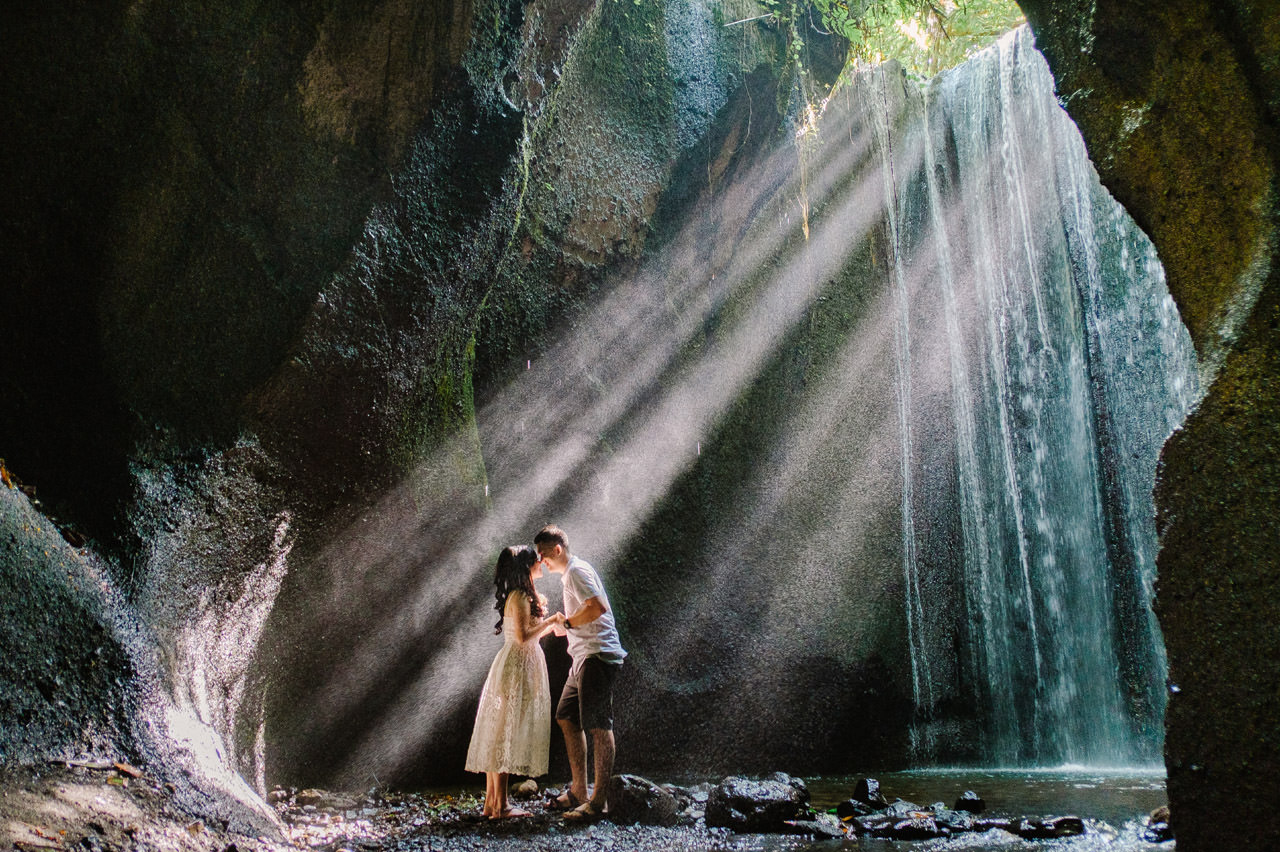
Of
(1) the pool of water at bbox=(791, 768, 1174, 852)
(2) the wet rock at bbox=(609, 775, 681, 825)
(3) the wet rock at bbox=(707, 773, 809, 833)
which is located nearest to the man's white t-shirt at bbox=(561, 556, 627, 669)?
(2) the wet rock at bbox=(609, 775, 681, 825)

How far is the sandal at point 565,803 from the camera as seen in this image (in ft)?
16.9

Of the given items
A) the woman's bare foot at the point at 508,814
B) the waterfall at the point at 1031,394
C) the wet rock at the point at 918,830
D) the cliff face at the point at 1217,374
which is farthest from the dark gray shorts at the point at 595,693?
the waterfall at the point at 1031,394

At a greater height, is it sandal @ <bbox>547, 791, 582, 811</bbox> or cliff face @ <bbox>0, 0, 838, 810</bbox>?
cliff face @ <bbox>0, 0, 838, 810</bbox>

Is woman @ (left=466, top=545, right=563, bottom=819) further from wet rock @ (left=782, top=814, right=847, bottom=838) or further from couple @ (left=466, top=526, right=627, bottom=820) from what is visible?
wet rock @ (left=782, top=814, right=847, bottom=838)

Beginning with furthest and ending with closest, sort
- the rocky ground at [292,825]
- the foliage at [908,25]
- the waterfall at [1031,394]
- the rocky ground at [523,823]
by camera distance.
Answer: the waterfall at [1031,394], the foliage at [908,25], the rocky ground at [523,823], the rocky ground at [292,825]

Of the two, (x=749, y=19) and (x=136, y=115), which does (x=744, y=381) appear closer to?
(x=749, y=19)

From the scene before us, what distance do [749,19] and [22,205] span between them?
7.99 m

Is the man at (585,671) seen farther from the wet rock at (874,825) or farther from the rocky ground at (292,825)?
the wet rock at (874,825)

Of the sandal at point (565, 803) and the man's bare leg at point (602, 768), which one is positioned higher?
the man's bare leg at point (602, 768)

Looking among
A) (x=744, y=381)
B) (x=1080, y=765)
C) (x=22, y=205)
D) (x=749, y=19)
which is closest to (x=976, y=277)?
(x=744, y=381)

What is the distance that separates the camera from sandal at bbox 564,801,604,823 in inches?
187

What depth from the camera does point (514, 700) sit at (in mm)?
5039

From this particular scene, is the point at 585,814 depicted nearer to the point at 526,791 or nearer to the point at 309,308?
the point at 526,791

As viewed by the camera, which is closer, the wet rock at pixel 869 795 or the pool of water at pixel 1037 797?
the pool of water at pixel 1037 797
